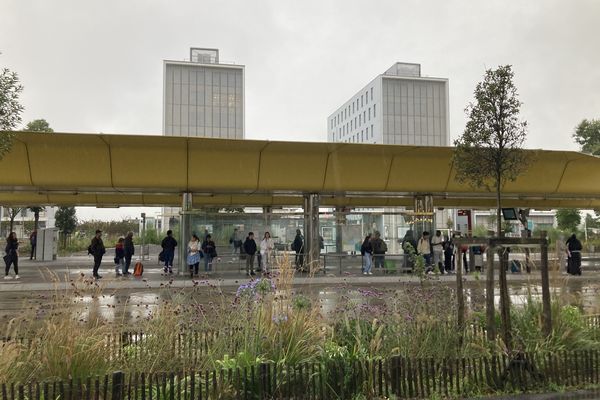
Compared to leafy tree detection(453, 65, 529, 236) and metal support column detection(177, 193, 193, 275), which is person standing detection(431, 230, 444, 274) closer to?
metal support column detection(177, 193, 193, 275)

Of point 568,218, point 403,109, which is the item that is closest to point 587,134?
point 568,218

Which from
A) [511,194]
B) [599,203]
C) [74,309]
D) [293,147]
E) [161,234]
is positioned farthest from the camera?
[161,234]

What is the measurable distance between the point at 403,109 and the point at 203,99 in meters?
42.4

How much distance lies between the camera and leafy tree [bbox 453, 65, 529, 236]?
26.9ft

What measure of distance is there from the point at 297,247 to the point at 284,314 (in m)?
15.3

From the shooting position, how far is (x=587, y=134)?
43.5 metres

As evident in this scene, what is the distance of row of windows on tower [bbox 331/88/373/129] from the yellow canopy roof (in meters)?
93.5

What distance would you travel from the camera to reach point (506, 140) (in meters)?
8.56

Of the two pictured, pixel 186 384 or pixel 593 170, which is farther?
pixel 593 170

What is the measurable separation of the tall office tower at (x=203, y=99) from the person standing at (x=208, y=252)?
279 ft

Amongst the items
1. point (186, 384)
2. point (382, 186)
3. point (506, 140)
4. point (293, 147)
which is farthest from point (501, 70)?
point (382, 186)

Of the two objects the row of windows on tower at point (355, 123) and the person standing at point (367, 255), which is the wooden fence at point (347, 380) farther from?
the row of windows on tower at point (355, 123)

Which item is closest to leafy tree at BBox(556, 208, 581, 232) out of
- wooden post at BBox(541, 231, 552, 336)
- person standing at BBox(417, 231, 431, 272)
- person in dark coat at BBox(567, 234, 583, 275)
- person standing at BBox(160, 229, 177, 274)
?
person in dark coat at BBox(567, 234, 583, 275)

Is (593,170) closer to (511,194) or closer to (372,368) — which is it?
(511,194)
